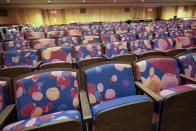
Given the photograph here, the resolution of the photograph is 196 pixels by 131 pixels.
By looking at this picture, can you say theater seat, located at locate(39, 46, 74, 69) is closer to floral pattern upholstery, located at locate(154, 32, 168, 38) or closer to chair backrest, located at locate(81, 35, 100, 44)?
chair backrest, located at locate(81, 35, 100, 44)

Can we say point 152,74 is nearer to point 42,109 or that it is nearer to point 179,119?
point 179,119

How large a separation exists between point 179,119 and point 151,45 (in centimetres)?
206

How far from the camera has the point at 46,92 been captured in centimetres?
99

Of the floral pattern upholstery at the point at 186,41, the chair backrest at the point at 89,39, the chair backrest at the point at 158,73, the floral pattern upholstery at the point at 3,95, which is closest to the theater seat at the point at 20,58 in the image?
the floral pattern upholstery at the point at 3,95

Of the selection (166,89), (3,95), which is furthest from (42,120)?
(166,89)

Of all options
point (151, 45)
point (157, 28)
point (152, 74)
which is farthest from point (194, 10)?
point (152, 74)

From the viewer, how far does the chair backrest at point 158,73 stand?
122 cm

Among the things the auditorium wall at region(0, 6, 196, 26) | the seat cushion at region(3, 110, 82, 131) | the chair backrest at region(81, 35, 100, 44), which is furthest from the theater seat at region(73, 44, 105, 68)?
the auditorium wall at region(0, 6, 196, 26)

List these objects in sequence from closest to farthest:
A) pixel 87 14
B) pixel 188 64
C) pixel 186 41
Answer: pixel 188 64 → pixel 186 41 → pixel 87 14

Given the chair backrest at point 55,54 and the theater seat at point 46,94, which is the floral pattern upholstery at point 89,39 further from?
the theater seat at point 46,94

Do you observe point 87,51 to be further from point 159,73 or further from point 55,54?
point 159,73

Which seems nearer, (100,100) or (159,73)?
(100,100)

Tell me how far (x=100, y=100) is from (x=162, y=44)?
234cm

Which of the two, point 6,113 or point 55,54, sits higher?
point 55,54
